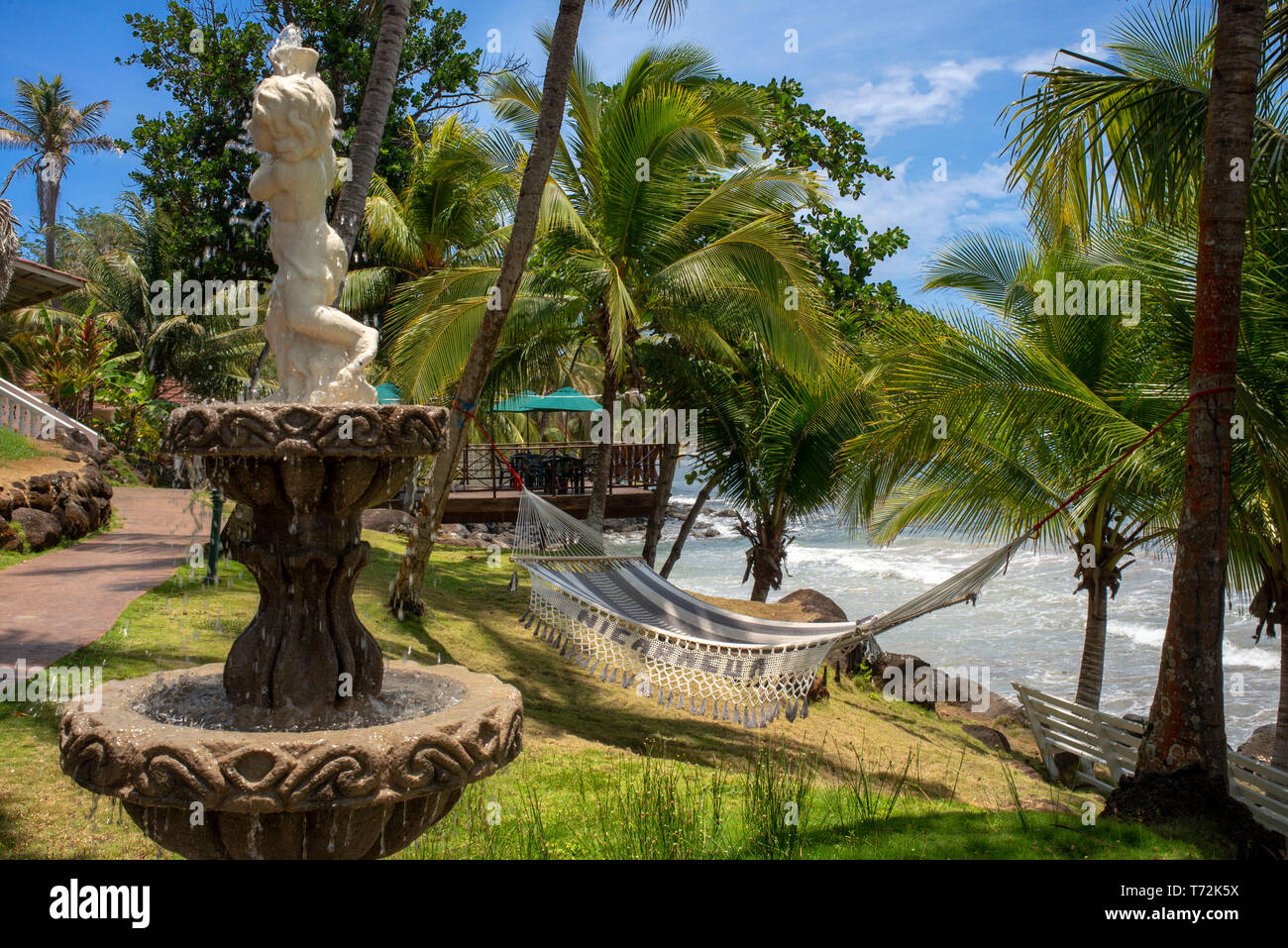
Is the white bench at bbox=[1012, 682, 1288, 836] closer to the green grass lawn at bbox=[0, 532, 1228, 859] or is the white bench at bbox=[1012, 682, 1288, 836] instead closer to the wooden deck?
the green grass lawn at bbox=[0, 532, 1228, 859]

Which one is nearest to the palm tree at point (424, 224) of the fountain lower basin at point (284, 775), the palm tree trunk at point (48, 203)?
the fountain lower basin at point (284, 775)

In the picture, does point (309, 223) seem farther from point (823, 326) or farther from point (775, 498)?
point (775, 498)

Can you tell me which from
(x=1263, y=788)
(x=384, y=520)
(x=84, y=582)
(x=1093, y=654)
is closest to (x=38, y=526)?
(x=84, y=582)

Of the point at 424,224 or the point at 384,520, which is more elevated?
the point at 424,224

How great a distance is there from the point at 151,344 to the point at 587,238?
458 inches

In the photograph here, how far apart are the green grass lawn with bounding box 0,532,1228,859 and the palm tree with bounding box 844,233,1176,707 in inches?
77.4

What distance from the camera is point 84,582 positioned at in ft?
26.4

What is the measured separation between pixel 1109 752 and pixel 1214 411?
2.89 metres

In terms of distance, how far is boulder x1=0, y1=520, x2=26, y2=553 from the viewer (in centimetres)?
887

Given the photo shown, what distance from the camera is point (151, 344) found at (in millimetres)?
18578

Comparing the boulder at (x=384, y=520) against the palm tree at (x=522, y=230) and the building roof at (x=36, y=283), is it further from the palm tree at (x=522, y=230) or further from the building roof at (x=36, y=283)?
the palm tree at (x=522, y=230)

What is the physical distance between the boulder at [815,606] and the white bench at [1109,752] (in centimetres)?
329

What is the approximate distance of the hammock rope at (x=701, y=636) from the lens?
248 inches

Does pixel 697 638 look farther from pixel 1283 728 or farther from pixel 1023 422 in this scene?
pixel 1283 728
